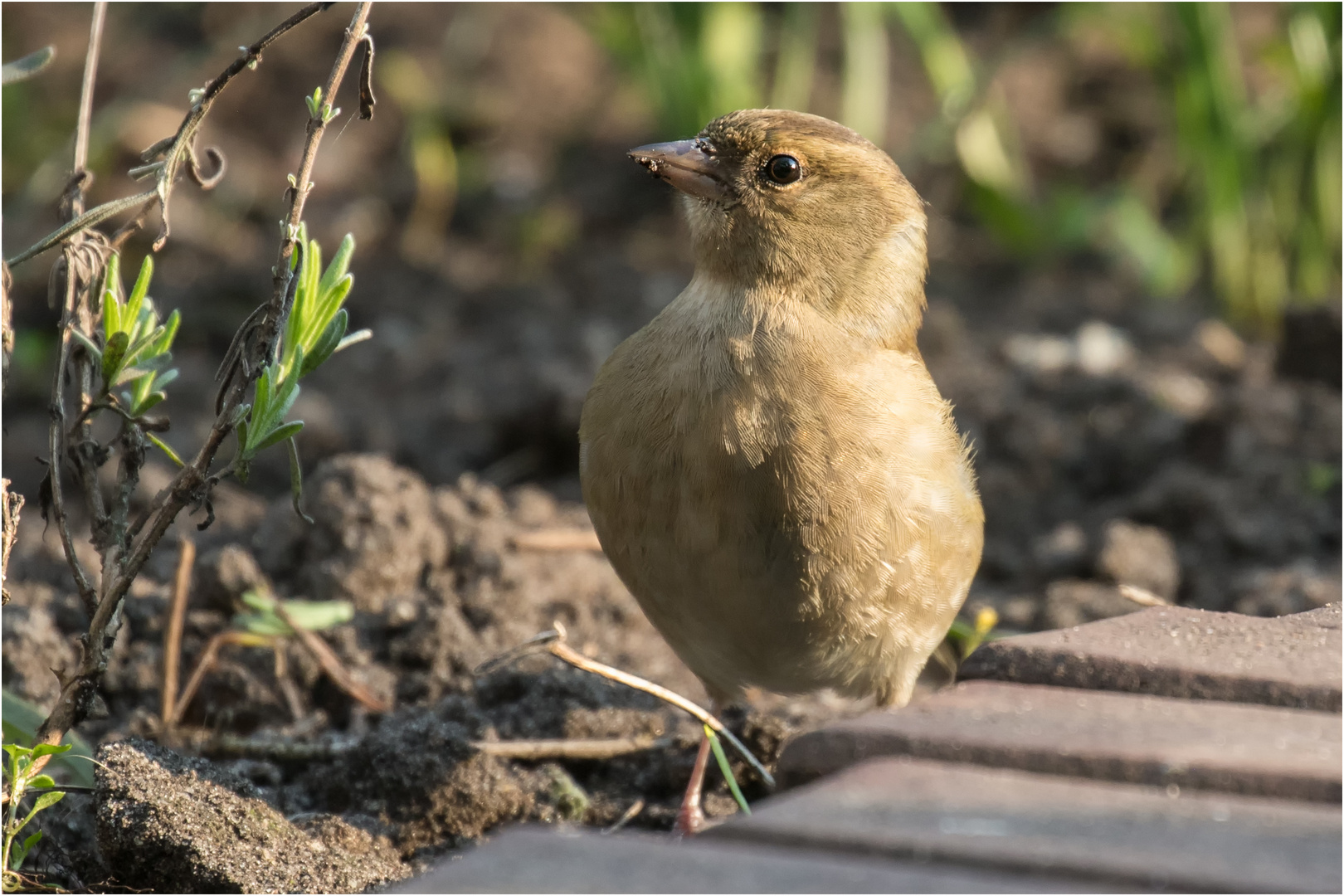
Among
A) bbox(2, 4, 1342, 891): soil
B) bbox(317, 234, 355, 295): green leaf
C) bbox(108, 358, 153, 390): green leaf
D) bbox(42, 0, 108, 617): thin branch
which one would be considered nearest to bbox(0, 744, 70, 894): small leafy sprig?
bbox(2, 4, 1342, 891): soil

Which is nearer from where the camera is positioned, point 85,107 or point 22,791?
point 22,791

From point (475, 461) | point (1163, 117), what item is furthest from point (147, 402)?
point (1163, 117)

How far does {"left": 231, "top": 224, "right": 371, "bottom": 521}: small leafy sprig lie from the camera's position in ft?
8.59

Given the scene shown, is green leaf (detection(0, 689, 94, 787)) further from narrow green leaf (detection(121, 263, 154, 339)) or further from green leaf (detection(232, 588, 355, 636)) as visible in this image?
narrow green leaf (detection(121, 263, 154, 339))

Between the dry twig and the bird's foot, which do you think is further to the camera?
the dry twig

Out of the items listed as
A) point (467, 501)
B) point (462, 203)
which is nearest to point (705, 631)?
point (467, 501)

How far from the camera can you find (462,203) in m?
7.59

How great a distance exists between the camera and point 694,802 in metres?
3.36

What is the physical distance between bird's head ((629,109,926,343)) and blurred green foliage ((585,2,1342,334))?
2857mm

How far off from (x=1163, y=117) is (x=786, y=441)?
16.4ft

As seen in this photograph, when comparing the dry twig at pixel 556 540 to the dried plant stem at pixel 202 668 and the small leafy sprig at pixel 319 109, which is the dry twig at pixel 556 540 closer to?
the dried plant stem at pixel 202 668

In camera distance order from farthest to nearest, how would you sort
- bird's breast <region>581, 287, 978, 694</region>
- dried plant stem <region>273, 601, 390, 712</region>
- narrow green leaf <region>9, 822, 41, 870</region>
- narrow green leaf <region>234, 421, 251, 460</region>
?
dried plant stem <region>273, 601, 390, 712</region> → bird's breast <region>581, 287, 978, 694</region> → narrow green leaf <region>234, 421, 251, 460</region> → narrow green leaf <region>9, 822, 41, 870</region>

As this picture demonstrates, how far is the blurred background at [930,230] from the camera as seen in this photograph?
17.5 ft

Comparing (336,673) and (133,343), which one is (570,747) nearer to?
(336,673)
